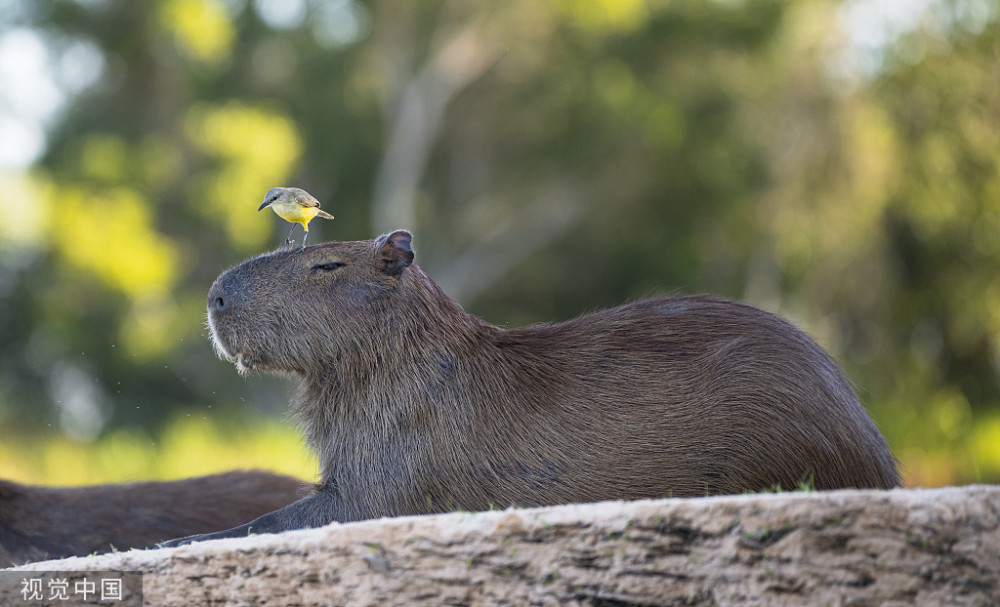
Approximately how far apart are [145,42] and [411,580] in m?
24.7

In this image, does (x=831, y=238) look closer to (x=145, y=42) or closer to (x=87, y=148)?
(x=87, y=148)

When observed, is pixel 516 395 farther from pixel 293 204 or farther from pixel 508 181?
pixel 508 181

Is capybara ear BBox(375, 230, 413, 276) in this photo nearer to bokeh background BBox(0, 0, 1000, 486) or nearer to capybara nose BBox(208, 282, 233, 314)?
capybara nose BBox(208, 282, 233, 314)

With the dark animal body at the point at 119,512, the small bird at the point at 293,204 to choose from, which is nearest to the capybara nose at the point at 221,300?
the small bird at the point at 293,204

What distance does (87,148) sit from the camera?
22.1 meters

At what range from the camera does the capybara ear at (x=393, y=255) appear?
4.07 metres

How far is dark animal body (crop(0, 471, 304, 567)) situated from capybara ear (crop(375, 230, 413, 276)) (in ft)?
4.47

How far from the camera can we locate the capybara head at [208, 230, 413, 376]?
4008mm

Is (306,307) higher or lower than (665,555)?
higher

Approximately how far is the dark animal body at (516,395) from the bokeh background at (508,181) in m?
8.29

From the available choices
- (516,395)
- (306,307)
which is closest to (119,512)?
(306,307)

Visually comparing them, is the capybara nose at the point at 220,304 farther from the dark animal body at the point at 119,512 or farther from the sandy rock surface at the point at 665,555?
the dark animal body at the point at 119,512

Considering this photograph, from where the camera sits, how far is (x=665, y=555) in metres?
2.93

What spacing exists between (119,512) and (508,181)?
894 inches
